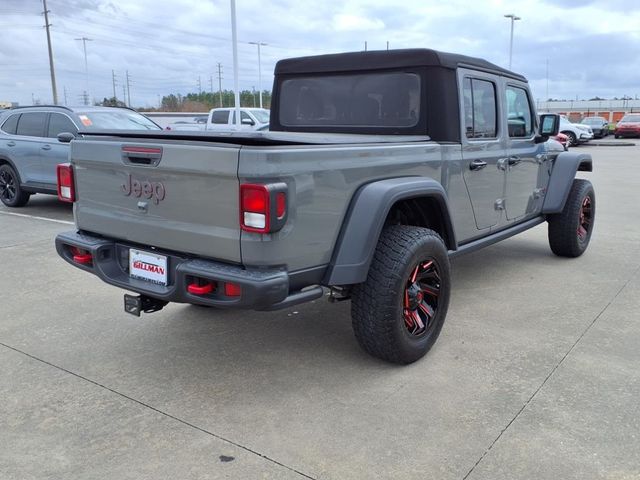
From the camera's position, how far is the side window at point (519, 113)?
16.4 feet

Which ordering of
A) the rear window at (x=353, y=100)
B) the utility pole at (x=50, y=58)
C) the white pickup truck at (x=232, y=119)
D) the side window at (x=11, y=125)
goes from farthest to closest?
the utility pole at (x=50, y=58) → the white pickup truck at (x=232, y=119) → the side window at (x=11, y=125) → the rear window at (x=353, y=100)

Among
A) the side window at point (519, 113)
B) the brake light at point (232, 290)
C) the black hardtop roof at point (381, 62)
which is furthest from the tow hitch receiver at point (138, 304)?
the side window at point (519, 113)

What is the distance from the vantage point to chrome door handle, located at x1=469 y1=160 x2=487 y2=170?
167 inches

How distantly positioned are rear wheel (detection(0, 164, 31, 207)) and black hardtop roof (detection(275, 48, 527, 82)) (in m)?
6.63

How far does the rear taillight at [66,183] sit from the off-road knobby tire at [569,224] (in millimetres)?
4549

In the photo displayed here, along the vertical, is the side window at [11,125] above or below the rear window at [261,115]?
below

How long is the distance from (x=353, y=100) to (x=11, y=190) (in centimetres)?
773

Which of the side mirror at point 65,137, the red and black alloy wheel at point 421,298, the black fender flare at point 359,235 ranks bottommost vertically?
the red and black alloy wheel at point 421,298

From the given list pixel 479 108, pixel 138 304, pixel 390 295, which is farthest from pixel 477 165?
pixel 138 304

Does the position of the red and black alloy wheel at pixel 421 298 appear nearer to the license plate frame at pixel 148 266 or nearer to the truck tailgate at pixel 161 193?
the truck tailgate at pixel 161 193

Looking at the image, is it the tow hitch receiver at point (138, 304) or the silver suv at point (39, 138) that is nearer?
the tow hitch receiver at point (138, 304)

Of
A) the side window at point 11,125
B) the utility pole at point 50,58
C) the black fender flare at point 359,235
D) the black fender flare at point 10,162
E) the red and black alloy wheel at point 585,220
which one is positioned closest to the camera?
the black fender flare at point 359,235

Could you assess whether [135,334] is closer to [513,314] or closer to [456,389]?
[456,389]

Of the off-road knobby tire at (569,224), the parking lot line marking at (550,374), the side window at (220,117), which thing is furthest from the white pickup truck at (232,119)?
the parking lot line marking at (550,374)
